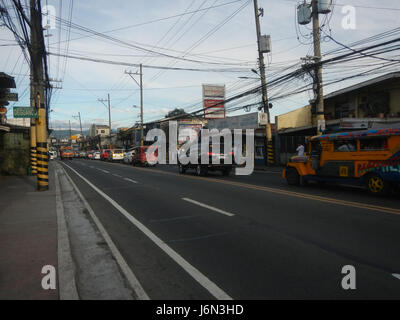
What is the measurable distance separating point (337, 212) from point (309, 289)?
14.8ft

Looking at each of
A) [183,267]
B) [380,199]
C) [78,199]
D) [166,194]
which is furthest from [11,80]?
[380,199]

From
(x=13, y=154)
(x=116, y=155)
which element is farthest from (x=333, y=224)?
(x=116, y=155)

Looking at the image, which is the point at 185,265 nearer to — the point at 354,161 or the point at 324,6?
the point at 354,161

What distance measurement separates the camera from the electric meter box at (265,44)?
24750 millimetres

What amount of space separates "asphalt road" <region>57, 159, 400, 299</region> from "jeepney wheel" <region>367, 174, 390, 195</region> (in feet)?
1.71

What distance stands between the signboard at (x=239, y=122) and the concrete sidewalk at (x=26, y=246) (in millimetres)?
24085

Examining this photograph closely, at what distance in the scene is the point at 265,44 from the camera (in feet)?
81.3

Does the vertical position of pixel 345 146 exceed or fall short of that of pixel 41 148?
it falls short

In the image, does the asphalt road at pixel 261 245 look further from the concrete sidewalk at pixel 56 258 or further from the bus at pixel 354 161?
the bus at pixel 354 161

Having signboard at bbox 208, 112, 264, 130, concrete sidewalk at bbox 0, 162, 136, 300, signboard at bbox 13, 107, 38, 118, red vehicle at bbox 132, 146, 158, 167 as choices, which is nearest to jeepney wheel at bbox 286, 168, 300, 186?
concrete sidewalk at bbox 0, 162, 136, 300

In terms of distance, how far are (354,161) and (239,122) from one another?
2446cm

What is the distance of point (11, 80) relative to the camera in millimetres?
16219

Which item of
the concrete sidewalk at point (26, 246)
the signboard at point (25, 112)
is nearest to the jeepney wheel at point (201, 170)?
the signboard at point (25, 112)

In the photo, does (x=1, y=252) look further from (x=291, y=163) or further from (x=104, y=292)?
(x=291, y=163)
